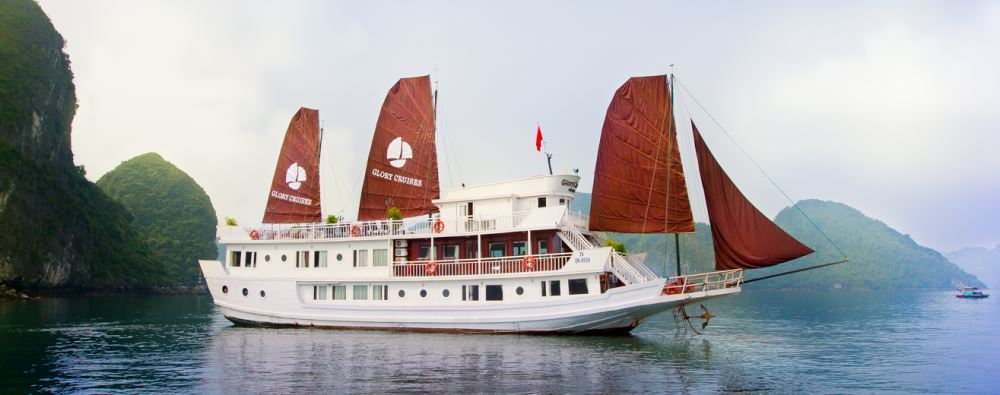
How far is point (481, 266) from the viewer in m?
22.9

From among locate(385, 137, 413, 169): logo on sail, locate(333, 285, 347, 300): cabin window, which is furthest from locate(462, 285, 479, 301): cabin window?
locate(385, 137, 413, 169): logo on sail

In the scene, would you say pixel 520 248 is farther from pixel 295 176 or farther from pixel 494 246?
pixel 295 176

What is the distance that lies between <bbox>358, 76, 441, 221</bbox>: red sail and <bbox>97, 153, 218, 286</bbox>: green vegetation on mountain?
77.9 metres

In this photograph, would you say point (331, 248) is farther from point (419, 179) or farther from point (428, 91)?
point (428, 91)

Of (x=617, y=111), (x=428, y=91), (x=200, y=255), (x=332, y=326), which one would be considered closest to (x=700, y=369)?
(x=617, y=111)

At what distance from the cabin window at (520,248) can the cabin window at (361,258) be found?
570 cm

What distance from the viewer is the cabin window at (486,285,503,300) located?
2270cm

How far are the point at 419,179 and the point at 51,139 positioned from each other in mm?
60085

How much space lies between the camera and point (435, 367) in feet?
54.3

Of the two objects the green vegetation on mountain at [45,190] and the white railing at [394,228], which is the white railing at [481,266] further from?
the green vegetation on mountain at [45,190]

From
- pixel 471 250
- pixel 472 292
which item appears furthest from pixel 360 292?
pixel 472 292

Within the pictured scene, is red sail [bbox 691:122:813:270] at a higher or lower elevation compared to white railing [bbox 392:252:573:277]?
higher

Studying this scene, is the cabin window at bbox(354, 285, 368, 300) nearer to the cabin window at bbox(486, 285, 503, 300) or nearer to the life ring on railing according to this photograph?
the cabin window at bbox(486, 285, 503, 300)

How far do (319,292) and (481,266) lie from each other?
22.0 feet
